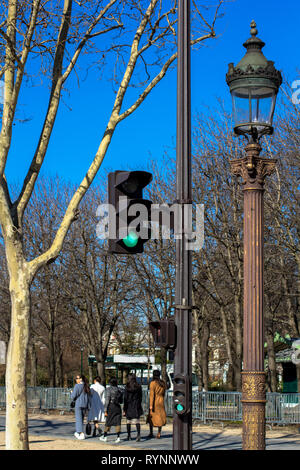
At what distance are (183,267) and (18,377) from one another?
517 cm

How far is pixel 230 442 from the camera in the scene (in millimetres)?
18766

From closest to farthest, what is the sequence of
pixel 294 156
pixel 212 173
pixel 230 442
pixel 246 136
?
pixel 246 136 → pixel 230 442 → pixel 294 156 → pixel 212 173

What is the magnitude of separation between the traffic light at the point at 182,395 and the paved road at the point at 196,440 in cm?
1009

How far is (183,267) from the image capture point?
7.51 m

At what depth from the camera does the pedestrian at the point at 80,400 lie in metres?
19.3

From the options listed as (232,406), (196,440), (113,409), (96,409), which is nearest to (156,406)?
(113,409)

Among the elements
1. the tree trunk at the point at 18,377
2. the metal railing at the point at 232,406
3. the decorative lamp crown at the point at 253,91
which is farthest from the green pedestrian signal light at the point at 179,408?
the metal railing at the point at 232,406

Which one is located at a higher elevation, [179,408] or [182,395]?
[182,395]

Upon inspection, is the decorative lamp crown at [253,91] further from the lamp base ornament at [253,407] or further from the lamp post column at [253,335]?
the lamp base ornament at [253,407]

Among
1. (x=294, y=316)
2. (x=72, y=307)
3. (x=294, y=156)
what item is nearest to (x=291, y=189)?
(x=294, y=156)

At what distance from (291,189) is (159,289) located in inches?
332

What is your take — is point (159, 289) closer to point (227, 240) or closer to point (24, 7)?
point (227, 240)

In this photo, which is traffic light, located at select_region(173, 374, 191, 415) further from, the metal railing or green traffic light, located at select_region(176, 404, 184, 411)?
the metal railing

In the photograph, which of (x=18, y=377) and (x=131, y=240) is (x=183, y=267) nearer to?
(x=131, y=240)
